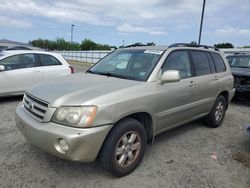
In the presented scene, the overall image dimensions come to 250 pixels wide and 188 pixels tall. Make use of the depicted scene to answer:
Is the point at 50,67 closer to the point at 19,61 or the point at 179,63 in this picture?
the point at 19,61

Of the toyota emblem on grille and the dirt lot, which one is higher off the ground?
the toyota emblem on grille

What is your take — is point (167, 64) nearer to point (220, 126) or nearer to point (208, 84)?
point (208, 84)

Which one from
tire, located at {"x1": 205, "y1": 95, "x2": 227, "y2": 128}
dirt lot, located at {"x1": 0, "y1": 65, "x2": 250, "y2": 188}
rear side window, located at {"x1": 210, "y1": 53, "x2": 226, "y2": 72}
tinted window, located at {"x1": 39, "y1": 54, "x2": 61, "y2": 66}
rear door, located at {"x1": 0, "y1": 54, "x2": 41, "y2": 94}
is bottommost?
dirt lot, located at {"x1": 0, "y1": 65, "x2": 250, "y2": 188}

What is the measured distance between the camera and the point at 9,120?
5.54 meters

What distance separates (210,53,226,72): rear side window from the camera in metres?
5.55

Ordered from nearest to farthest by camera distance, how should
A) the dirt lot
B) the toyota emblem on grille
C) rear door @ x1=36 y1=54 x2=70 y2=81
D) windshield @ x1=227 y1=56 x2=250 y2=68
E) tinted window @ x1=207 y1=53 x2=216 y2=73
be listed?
1. the dirt lot
2. the toyota emblem on grille
3. tinted window @ x1=207 y1=53 x2=216 y2=73
4. rear door @ x1=36 y1=54 x2=70 y2=81
5. windshield @ x1=227 y1=56 x2=250 y2=68

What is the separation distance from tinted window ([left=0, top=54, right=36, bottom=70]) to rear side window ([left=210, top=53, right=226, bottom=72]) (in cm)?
508

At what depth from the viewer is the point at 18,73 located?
728 centimetres

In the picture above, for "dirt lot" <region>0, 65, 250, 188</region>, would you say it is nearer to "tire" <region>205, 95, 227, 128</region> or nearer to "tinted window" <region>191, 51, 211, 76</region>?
"tire" <region>205, 95, 227, 128</region>

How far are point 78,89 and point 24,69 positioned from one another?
4.72 meters

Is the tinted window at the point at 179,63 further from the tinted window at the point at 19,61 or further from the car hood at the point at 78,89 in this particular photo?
the tinted window at the point at 19,61

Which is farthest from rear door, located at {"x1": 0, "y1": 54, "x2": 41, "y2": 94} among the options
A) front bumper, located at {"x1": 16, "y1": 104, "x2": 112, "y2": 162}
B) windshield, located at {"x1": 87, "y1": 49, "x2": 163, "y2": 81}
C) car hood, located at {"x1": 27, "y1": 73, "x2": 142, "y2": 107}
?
front bumper, located at {"x1": 16, "y1": 104, "x2": 112, "y2": 162}

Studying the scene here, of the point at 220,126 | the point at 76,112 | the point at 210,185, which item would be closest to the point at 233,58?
the point at 220,126

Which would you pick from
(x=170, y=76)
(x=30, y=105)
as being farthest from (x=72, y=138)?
(x=170, y=76)
